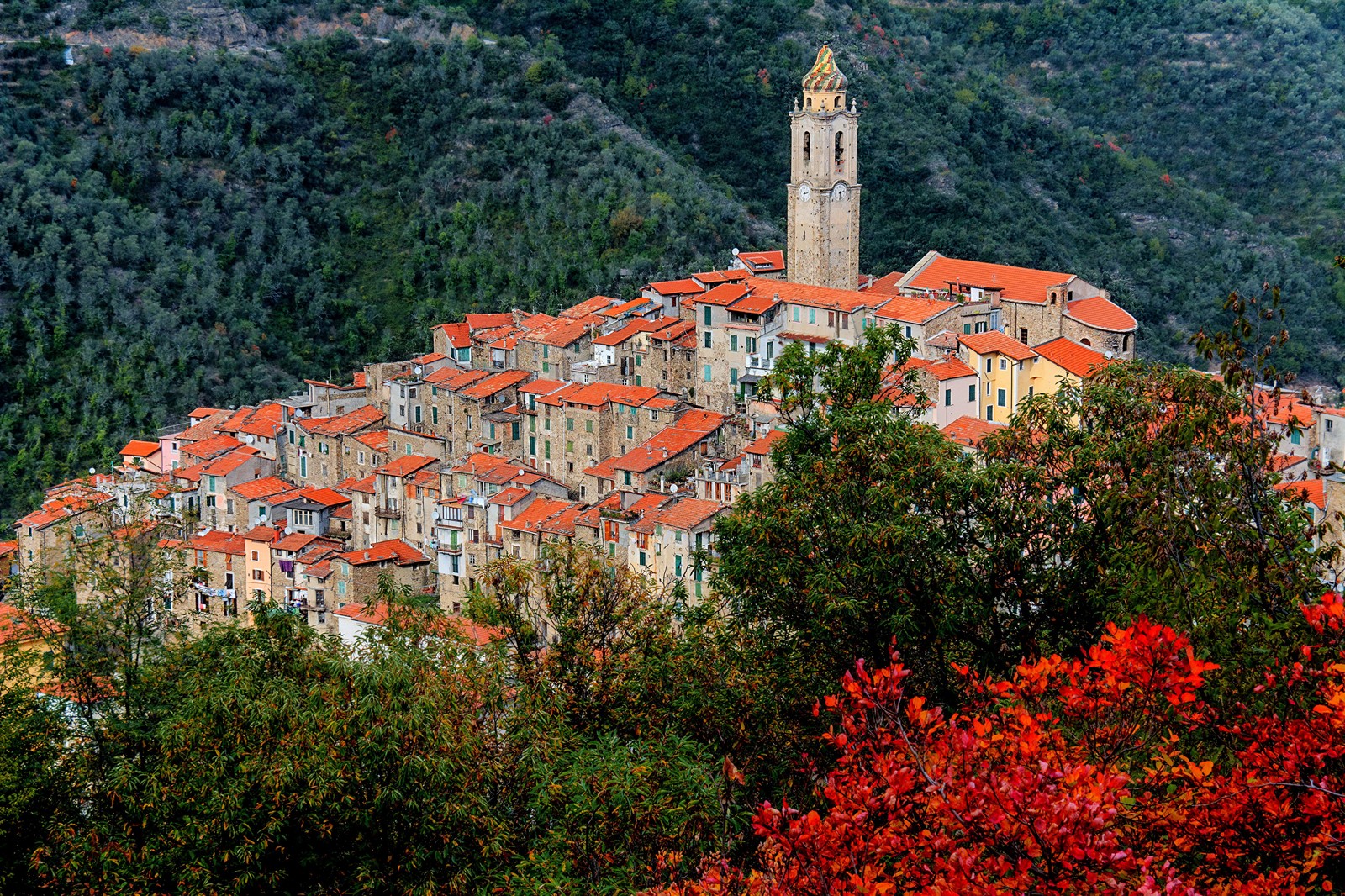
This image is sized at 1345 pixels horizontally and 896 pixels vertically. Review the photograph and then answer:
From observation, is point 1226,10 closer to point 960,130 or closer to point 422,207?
point 960,130

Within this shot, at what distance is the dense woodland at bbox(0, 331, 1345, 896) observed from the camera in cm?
951

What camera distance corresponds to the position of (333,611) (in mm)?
37219

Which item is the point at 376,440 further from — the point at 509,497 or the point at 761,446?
the point at 761,446

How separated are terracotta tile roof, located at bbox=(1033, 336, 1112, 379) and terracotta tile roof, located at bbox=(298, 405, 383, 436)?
17506 mm

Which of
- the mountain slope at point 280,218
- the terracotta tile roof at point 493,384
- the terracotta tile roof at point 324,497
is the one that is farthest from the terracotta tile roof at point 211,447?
the terracotta tile roof at point 493,384

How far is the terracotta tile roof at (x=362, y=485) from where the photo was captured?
41053 mm

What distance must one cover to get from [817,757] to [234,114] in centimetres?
5819

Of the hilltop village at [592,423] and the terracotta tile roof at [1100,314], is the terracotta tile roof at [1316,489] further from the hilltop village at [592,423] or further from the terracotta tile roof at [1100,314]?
the terracotta tile roof at [1100,314]

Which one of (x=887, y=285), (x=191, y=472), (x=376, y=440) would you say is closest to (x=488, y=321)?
(x=376, y=440)

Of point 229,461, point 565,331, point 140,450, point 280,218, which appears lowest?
point 140,450

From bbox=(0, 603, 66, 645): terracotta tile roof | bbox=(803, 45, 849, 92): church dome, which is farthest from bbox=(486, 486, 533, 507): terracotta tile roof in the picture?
bbox=(0, 603, 66, 645): terracotta tile roof

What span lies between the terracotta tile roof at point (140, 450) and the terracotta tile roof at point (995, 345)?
2366 centimetres

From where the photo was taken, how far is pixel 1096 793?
8734mm

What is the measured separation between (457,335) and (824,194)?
1098cm
